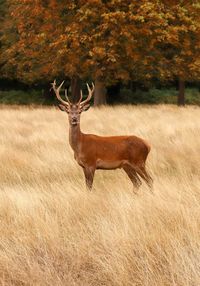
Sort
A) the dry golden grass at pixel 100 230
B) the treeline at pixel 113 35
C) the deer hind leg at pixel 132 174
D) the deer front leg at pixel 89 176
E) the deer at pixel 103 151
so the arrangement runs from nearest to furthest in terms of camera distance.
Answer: the dry golden grass at pixel 100 230 → the deer front leg at pixel 89 176 → the deer at pixel 103 151 → the deer hind leg at pixel 132 174 → the treeline at pixel 113 35

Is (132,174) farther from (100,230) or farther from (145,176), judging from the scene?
(100,230)

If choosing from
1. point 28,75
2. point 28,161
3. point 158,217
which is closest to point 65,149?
point 28,161

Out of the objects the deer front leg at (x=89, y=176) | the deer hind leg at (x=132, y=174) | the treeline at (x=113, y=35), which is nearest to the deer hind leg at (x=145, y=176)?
the deer hind leg at (x=132, y=174)

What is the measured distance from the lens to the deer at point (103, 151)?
23.0ft

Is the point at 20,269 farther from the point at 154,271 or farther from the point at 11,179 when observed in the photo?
the point at 11,179

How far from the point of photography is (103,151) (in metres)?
7.02

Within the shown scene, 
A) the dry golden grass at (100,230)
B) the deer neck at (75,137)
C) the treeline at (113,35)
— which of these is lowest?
the dry golden grass at (100,230)

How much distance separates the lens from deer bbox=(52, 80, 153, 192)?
23.0 ft

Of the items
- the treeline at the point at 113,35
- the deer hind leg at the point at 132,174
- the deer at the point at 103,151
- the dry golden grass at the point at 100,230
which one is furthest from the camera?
the treeline at the point at 113,35

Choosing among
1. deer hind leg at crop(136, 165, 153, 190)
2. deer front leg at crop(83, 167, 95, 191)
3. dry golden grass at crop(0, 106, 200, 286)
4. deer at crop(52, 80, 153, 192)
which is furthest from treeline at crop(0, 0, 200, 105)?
deer front leg at crop(83, 167, 95, 191)

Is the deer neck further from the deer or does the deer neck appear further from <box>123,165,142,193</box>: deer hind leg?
<box>123,165,142,193</box>: deer hind leg

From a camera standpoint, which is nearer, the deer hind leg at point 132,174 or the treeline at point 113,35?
the deer hind leg at point 132,174

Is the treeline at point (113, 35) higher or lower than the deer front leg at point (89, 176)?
higher

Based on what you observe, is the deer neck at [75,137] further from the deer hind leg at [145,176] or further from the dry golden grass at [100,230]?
the deer hind leg at [145,176]
